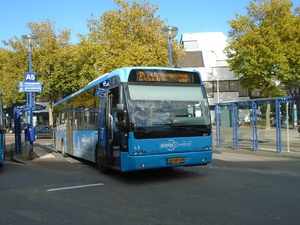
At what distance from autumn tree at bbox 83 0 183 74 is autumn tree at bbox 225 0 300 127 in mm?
7421

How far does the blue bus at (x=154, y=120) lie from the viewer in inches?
358

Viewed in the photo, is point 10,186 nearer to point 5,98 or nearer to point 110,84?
point 110,84

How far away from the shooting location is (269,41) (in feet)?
102

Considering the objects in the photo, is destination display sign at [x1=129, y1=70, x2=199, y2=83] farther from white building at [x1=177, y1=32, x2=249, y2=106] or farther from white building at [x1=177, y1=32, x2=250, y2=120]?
white building at [x1=177, y1=32, x2=249, y2=106]

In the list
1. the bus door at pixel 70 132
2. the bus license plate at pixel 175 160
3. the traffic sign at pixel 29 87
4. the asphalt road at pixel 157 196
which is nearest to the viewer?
the asphalt road at pixel 157 196

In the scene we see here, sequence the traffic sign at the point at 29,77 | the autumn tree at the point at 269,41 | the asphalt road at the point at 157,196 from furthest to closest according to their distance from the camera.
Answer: the autumn tree at the point at 269,41 → the traffic sign at the point at 29,77 → the asphalt road at the point at 157,196

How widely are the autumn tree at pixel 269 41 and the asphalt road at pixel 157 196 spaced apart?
66.9 ft

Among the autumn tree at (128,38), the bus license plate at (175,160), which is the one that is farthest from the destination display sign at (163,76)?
the autumn tree at (128,38)

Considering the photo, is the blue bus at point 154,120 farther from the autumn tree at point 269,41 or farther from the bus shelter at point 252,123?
the autumn tree at point 269,41

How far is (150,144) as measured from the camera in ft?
30.0

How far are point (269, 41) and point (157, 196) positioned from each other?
1038 inches

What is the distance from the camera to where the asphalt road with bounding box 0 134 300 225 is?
631 centimetres

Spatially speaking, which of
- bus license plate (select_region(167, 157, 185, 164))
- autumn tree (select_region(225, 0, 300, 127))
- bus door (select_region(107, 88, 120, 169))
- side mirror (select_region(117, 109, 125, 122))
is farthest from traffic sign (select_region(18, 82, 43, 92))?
autumn tree (select_region(225, 0, 300, 127))

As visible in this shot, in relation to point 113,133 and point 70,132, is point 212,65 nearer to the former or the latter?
point 70,132
